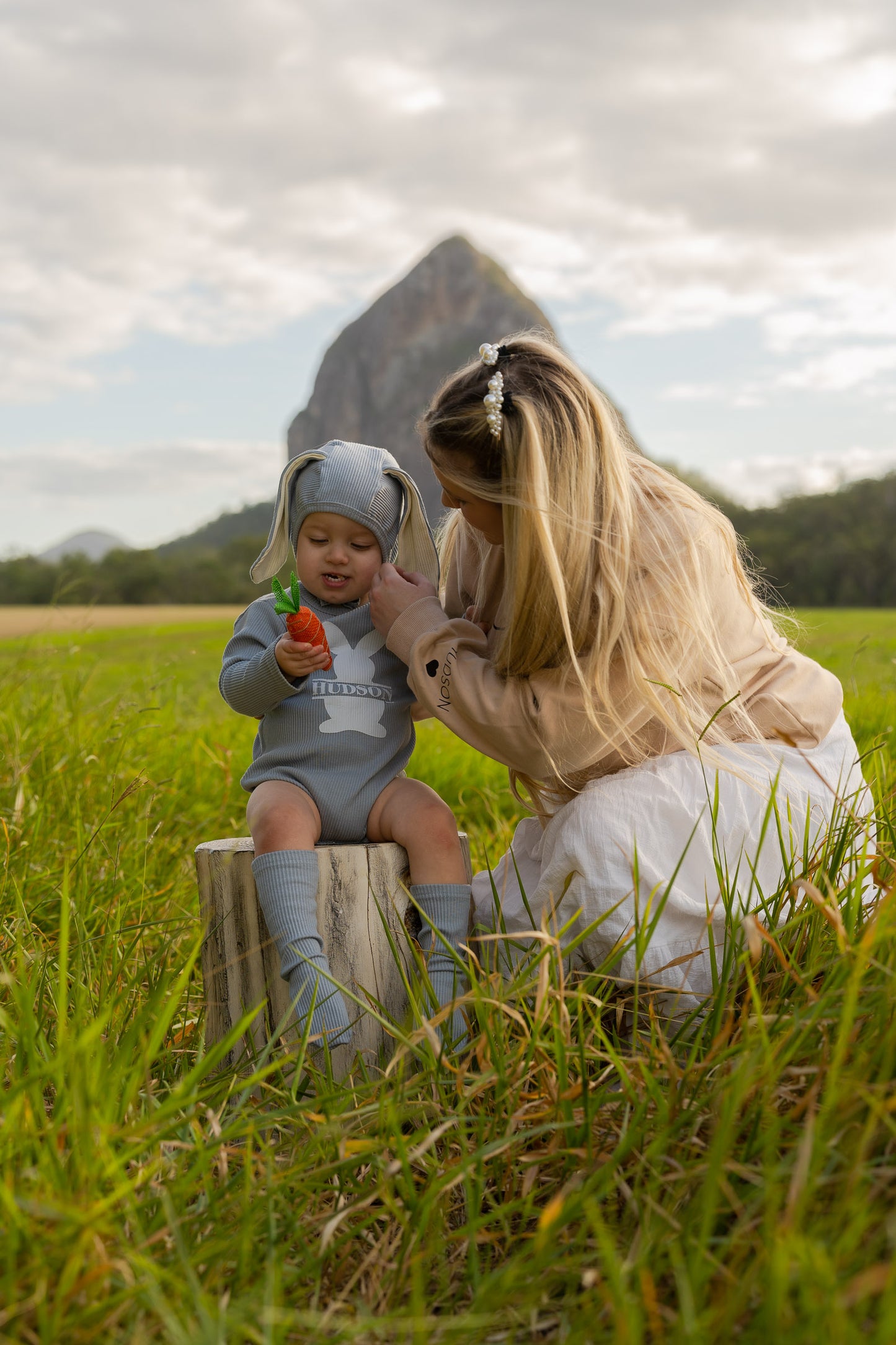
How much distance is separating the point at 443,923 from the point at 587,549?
84cm

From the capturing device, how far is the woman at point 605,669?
208cm

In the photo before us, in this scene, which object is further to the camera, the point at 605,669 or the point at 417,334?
the point at 417,334

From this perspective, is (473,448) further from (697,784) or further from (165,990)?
(165,990)

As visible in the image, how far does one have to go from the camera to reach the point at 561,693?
7.00ft

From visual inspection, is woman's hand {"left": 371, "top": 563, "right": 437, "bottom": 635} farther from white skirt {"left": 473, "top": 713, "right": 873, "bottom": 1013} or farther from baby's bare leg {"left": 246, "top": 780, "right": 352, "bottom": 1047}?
white skirt {"left": 473, "top": 713, "right": 873, "bottom": 1013}

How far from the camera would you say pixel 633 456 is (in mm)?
2352

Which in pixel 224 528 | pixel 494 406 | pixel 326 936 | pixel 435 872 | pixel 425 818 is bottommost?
pixel 326 936

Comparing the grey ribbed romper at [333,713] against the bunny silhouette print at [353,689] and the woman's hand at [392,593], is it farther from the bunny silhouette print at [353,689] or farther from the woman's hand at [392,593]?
the woman's hand at [392,593]

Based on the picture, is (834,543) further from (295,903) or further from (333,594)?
(295,903)

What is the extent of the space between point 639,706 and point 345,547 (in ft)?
2.47

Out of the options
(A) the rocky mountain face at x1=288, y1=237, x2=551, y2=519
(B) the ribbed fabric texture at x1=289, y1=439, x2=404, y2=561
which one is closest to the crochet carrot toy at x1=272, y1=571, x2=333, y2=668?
(B) the ribbed fabric texture at x1=289, y1=439, x2=404, y2=561

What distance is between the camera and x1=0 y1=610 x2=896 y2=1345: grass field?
112 cm

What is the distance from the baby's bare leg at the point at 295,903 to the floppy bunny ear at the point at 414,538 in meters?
0.63

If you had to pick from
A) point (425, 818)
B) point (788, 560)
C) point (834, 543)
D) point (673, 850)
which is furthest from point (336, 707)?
point (834, 543)
